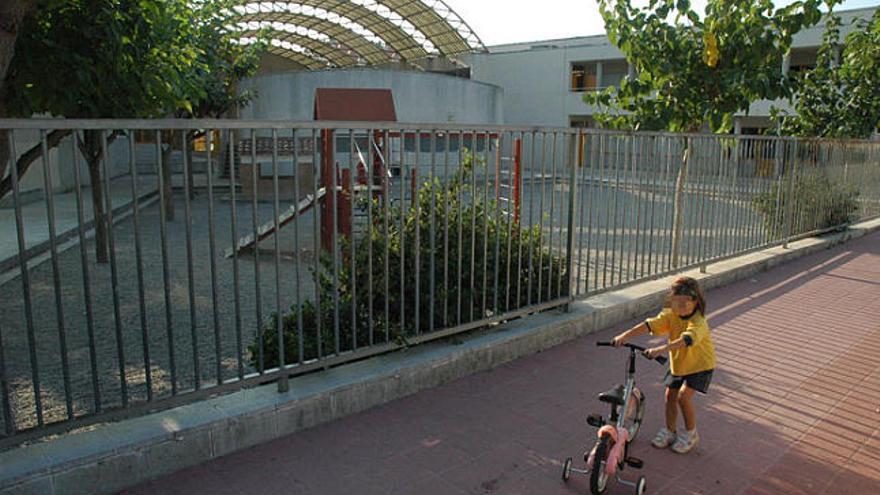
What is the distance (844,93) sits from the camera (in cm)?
1416

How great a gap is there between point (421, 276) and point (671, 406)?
1.97 meters

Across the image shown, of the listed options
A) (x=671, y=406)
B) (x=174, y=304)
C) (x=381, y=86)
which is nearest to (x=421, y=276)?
(x=671, y=406)

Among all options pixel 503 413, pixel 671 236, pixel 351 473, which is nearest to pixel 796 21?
pixel 671 236

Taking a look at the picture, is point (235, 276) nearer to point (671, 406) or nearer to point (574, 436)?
point (574, 436)

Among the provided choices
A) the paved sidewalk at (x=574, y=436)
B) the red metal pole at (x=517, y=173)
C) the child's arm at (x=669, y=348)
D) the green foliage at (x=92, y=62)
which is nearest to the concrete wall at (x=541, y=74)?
the red metal pole at (x=517, y=173)

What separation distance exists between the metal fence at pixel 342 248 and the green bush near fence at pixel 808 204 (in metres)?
0.09

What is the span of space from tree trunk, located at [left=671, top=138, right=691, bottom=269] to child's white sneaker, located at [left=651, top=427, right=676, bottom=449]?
4342mm

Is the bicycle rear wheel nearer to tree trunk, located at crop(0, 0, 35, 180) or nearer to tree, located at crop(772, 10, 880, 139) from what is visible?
tree trunk, located at crop(0, 0, 35, 180)

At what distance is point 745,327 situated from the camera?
6.64 meters

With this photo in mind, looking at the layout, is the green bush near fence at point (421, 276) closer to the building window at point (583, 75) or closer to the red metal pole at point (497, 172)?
the red metal pole at point (497, 172)

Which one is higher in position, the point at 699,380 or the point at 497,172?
the point at 497,172

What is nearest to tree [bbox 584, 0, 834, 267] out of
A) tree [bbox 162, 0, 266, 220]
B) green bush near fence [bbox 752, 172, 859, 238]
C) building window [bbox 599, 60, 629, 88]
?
green bush near fence [bbox 752, 172, 859, 238]

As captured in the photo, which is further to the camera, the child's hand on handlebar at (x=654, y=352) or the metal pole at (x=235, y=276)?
the metal pole at (x=235, y=276)

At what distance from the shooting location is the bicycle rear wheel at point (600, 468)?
3.34 metres
